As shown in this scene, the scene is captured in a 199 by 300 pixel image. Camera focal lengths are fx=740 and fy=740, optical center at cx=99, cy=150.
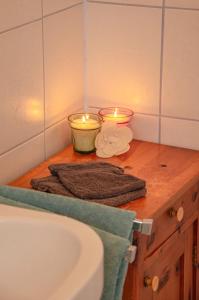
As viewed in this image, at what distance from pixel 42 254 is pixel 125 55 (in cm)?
76

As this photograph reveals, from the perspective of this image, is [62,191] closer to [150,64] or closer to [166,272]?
[166,272]

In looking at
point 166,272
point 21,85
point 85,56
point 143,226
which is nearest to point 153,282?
point 166,272

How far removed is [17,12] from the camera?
5.36 ft

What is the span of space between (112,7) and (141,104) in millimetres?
263

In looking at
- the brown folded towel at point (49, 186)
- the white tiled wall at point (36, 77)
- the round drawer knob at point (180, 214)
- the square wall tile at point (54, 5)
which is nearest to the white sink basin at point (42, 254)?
the brown folded towel at point (49, 186)

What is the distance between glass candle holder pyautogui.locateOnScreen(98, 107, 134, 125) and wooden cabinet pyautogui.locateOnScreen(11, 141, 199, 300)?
8 centimetres

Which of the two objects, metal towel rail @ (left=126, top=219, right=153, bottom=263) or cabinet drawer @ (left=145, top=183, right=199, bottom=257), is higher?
metal towel rail @ (left=126, top=219, right=153, bottom=263)

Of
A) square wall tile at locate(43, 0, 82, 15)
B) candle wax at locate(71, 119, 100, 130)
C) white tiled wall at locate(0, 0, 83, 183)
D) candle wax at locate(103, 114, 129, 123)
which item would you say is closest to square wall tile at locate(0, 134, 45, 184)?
white tiled wall at locate(0, 0, 83, 183)

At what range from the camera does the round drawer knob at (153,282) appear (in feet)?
5.37

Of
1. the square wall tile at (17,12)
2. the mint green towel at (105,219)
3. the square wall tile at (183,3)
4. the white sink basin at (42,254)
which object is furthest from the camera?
the square wall tile at (183,3)

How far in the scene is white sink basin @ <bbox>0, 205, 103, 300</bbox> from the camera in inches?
48.5

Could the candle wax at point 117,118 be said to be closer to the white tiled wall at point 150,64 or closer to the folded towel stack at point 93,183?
the white tiled wall at point 150,64

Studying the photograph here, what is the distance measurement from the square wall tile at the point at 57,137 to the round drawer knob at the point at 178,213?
370 millimetres

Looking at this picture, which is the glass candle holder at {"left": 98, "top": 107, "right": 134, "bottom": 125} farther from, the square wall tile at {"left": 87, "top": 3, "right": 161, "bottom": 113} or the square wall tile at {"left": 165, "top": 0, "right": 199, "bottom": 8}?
the square wall tile at {"left": 165, "top": 0, "right": 199, "bottom": 8}
